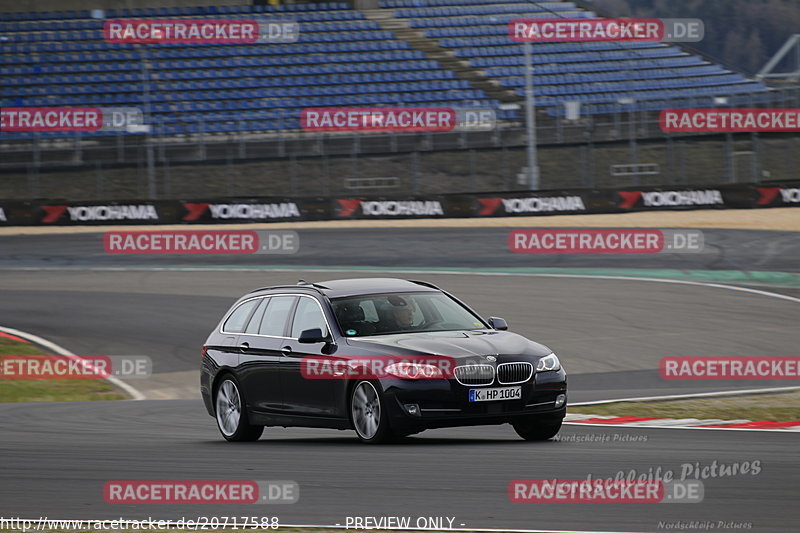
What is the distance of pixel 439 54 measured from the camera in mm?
53938

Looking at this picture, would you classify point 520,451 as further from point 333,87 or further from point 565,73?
point 565,73

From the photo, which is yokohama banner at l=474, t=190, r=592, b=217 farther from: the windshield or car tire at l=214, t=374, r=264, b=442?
the windshield

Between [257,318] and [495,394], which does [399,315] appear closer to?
[495,394]

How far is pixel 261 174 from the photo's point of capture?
44.3 m

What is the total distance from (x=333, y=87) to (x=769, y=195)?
742 inches

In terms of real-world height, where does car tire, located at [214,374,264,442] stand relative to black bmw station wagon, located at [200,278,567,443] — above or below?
below

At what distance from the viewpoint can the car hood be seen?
9883 millimetres

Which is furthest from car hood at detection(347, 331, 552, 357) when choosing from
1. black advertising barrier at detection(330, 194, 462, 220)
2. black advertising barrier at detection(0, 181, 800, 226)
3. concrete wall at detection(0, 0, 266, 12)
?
concrete wall at detection(0, 0, 266, 12)

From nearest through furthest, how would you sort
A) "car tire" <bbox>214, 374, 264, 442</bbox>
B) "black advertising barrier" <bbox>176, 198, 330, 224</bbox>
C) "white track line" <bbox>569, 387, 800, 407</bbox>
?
"car tire" <bbox>214, 374, 264, 442</bbox>
"white track line" <bbox>569, 387, 800, 407</bbox>
"black advertising barrier" <bbox>176, 198, 330, 224</bbox>

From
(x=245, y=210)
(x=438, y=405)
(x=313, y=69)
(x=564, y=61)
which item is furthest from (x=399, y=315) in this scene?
(x=564, y=61)

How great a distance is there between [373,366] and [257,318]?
2070mm

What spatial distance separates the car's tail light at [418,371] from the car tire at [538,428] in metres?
0.90

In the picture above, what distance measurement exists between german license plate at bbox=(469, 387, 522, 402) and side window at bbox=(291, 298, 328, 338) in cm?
166

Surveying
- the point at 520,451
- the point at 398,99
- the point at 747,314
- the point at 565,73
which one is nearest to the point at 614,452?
the point at 520,451
